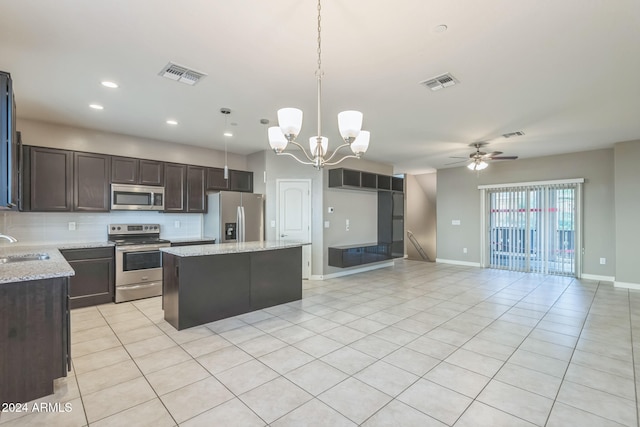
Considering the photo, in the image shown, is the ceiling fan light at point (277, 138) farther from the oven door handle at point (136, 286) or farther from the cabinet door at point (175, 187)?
the oven door handle at point (136, 286)

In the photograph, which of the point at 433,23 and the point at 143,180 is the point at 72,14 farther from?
the point at 143,180

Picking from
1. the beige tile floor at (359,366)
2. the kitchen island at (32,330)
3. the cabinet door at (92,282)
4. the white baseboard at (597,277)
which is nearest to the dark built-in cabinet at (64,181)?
the cabinet door at (92,282)

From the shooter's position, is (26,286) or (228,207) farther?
(228,207)

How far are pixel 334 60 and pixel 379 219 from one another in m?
5.38

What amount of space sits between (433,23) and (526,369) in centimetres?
294

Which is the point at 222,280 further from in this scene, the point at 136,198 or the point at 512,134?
the point at 512,134

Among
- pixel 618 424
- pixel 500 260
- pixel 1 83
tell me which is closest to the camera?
pixel 618 424

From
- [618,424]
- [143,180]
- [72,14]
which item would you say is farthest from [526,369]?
[143,180]

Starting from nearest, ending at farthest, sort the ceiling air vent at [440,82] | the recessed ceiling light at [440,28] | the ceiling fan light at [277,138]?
the recessed ceiling light at [440,28], the ceiling fan light at [277,138], the ceiling air vent at [440,82]

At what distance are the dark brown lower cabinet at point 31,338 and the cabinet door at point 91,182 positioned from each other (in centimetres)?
285

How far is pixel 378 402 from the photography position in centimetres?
212

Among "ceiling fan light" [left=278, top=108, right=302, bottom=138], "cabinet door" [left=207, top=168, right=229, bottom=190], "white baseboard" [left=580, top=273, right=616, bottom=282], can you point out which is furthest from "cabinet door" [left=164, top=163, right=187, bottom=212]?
"white baseboard" [left=580, top=273, right=616, bottom=282]

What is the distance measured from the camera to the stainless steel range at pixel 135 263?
4.52m

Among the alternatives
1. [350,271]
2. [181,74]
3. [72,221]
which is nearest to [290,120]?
[181,74]
